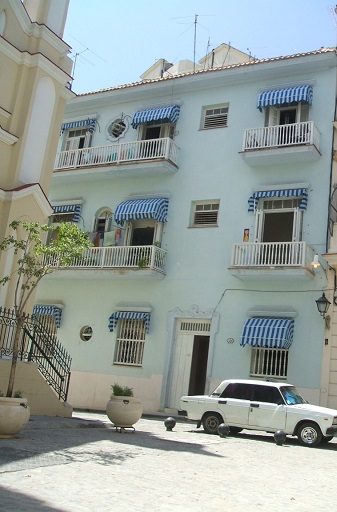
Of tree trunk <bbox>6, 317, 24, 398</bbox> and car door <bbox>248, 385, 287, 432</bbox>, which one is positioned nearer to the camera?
tree trunk <bbox>6, 317, 24, 398</bbox>

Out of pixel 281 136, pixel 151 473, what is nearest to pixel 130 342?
pixel 281 136

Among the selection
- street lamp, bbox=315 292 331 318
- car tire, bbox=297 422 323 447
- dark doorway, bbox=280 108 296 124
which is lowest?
car tire, bbox=297 422 323 447

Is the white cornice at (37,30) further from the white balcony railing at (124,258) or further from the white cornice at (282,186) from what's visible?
the white cornice at (282,186)

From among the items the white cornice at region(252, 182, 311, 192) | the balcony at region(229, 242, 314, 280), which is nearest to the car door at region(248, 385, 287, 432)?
the balcony at region(229, 242, 314, 280)

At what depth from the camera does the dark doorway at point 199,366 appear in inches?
864

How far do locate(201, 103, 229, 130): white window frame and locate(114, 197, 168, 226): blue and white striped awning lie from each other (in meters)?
3.51

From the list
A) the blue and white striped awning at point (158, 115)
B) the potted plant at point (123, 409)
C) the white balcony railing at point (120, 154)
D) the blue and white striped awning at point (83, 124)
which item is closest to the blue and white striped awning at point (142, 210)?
the white balcony railing at point (120, 154)

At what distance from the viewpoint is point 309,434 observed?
14312 millimetres

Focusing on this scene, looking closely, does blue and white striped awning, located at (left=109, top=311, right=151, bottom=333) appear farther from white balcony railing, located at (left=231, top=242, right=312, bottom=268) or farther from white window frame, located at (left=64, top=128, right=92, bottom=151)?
white window frame, located at (left=64, top=128, right=92, bottom=151)

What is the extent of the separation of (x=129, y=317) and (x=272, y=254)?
20.0 ft

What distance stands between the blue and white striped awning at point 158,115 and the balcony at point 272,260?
21.1ft

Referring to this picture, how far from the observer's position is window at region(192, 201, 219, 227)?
74.6ft

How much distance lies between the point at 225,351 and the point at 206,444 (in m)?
8.15

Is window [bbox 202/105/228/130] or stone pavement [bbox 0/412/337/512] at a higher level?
window [bbox 202/105/228/130]
